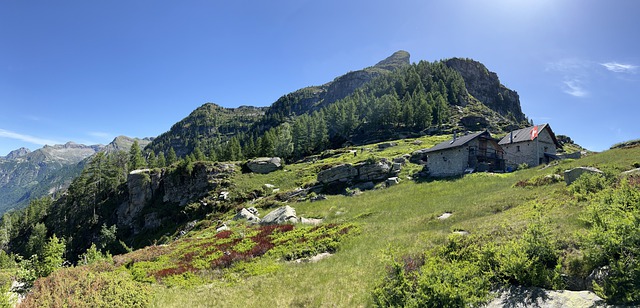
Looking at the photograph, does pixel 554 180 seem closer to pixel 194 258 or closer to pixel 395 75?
pixel 194 258

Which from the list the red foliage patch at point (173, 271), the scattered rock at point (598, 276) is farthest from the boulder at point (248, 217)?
the scattered rock at point (598, 276)

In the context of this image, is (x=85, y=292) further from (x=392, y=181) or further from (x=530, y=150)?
(x=530, y=150)

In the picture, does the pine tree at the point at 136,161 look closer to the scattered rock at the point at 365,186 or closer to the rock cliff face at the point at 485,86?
the scattered rock at the point at 365,186

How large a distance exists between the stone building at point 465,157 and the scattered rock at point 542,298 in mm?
43494

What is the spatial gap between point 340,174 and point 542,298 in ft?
148

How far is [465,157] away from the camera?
51031 mm

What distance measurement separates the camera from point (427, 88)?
15700cm

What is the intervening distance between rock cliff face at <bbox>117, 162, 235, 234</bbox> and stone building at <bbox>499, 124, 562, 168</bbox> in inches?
2297

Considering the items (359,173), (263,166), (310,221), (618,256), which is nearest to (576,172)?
(618,256)

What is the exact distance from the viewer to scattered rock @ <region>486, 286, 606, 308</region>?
7.75 meters

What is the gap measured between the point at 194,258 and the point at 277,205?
26.8 metres

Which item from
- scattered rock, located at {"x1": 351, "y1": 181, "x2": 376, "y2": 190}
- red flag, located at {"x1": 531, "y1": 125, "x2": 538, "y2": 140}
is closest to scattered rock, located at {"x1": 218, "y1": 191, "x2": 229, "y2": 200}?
scattered rock, located at {"x1": 351, "y1": 181, "x2": 376, "y2": 190}

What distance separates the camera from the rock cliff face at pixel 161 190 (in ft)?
228

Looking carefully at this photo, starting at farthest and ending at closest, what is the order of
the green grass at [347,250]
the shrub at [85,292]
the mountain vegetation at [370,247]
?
1. the green grass at [347,250]
2. the shrub at [85,292]
3. the mountain vegetation at [370,247]
